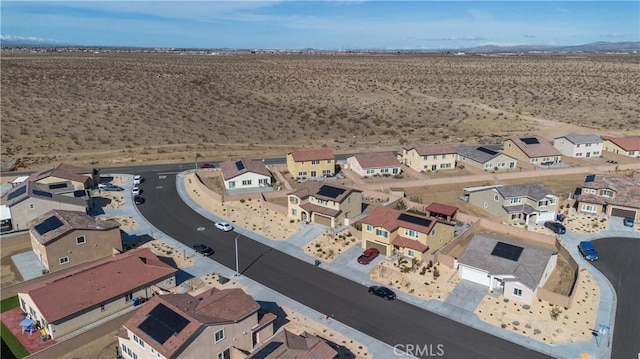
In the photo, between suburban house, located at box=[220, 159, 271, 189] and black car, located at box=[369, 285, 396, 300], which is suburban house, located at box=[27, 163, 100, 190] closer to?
suburban house, located at box=[220, 159, 271, 189]

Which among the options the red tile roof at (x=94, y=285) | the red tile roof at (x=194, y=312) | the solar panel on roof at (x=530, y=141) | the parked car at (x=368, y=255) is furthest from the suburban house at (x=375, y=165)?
Answer: the red tile roof at (x=194, y=312)

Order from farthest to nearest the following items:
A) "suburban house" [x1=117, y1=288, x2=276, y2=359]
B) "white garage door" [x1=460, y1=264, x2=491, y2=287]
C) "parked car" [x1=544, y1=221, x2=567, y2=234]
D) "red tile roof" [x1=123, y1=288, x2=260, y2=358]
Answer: "parked car" [x1=544, y1=221, x2=567, y2=234], "white garage door" [x1=460, y1=264, x2=491, y2=287], "suburban house" [x1=117, y1=288, x2=276, y2=359], "red tile roof" [x1=123, y1=288, x2=260, y2=358]

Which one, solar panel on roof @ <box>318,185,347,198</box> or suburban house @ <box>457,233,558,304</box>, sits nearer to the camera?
suburban house @ <box>457,233,558,304</box>

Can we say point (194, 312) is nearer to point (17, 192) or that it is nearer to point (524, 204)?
point (17, 192)

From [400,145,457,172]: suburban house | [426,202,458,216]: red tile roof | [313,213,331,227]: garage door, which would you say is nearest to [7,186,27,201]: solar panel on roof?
[313,213,331,227]: garage door

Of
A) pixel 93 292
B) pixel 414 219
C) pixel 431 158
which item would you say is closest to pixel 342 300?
pixel 414 219

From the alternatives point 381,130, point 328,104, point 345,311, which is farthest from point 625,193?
point 328,104
